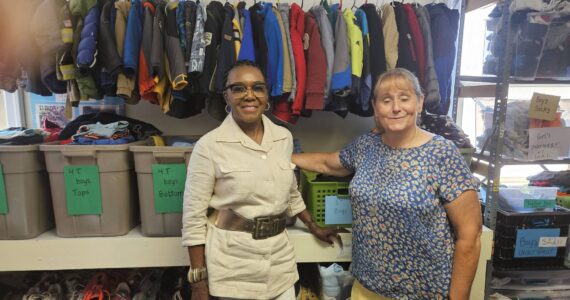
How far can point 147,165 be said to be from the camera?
1577 millimetres

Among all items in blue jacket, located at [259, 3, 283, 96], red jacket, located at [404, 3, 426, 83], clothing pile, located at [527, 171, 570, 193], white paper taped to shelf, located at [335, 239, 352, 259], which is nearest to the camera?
white paper taped to shelf, located at [335, 239, 352, 259]

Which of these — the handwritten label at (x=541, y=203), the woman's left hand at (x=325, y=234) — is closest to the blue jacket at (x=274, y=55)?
the woman's left hand at (x=325, y=234)

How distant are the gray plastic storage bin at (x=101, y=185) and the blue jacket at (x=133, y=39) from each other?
405 millimetres

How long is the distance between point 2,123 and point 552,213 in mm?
3500

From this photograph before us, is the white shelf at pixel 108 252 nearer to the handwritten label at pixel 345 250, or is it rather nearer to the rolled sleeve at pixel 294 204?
the handwritten label at pixel 345 250

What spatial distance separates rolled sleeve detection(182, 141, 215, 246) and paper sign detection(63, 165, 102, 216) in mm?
586

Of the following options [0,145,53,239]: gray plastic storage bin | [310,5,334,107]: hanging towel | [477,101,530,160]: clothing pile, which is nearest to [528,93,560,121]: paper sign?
[477,101,530,160]: clothing pile

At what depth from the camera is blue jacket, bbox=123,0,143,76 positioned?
5.41ft

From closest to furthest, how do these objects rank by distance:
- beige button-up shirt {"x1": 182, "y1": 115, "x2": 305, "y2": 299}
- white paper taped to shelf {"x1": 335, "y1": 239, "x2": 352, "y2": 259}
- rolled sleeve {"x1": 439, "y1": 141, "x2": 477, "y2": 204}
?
rolled sleeve {"x1": 439, "y1": 141, "x2": 477, "y2": 204} → beige button-up shirt {"x1": 182, "y1": 115, "x2": 305, "y2": 299} → white paper taped to shelf {"x1": 335, "y1": 239, "x2": 352, "y2": 259}

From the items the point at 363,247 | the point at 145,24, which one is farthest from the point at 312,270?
the point at 145,24

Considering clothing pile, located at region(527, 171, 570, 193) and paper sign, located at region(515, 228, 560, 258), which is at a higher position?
clothing pile, located at region(527, 171, 570, 193)

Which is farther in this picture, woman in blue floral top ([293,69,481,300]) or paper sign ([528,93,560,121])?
paper sign ([528,93,560,121])

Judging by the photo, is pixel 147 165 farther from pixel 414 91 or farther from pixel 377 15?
pixel 377 15

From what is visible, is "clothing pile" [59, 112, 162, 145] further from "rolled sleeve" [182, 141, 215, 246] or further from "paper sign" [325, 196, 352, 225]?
"paper sign" [325, 196, 352, 225]
